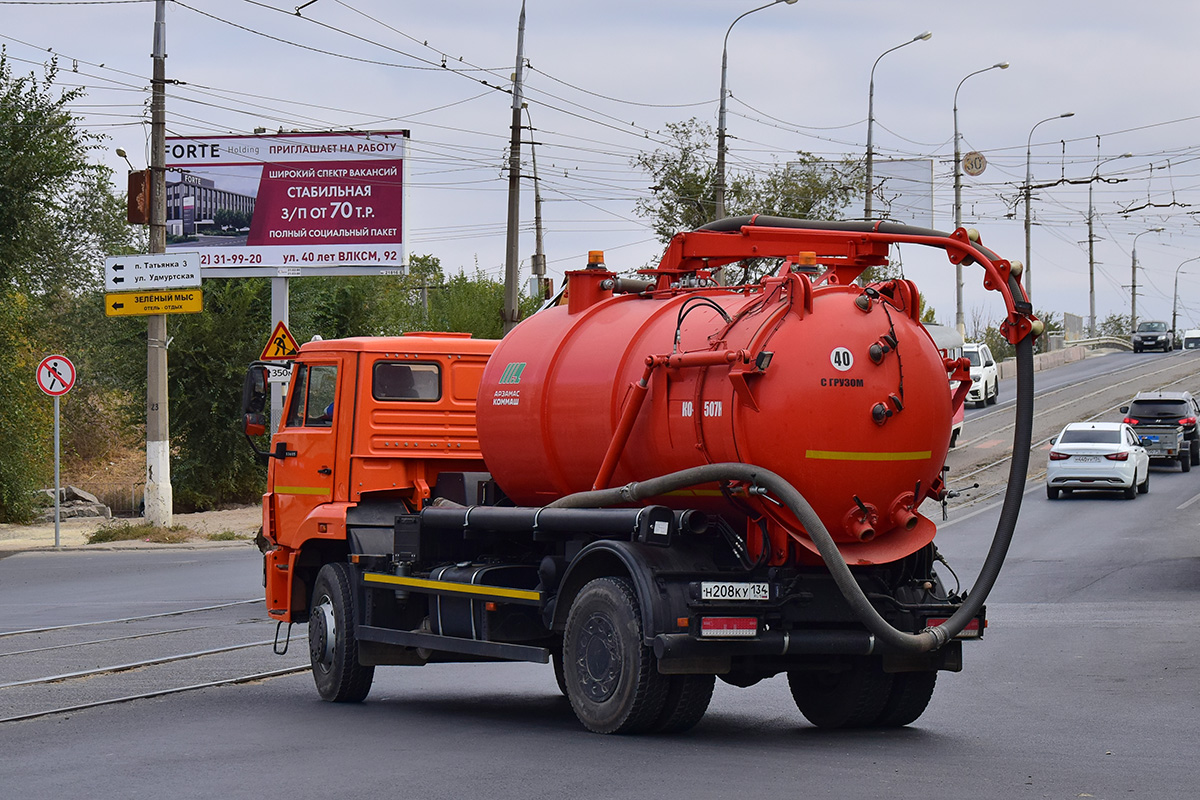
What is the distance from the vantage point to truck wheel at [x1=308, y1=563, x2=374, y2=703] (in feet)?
40.7

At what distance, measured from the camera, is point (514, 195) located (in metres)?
33.9

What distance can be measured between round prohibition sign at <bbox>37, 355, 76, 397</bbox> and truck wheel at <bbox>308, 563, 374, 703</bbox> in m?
17.1

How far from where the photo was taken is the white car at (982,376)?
55.1 metres

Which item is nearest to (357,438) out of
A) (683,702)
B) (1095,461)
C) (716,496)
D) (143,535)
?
(716,496)

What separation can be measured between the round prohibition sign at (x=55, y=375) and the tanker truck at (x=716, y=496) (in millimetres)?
17827

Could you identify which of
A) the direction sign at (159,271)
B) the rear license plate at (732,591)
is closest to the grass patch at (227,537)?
the direction sign at (159,271)

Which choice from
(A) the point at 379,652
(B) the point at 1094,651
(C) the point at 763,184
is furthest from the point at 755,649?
(C) the point at 763,184

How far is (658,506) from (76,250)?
61.7m

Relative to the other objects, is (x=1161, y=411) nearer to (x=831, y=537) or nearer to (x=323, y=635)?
(x=323, y=635)

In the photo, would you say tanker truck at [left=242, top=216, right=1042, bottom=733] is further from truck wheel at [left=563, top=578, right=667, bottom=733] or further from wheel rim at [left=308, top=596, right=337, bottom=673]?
wheel rim at [left=308, top=596, right=337, bottom=673]

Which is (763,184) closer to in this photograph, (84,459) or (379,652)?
(84,459)

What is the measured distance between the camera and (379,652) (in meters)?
12.4

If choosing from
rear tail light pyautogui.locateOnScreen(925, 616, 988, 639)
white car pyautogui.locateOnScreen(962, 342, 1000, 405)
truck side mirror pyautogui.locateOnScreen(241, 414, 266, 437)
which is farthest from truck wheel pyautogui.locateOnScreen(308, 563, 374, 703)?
white car pyautogui.locateOnScreen(962, 342, 1000, 405)

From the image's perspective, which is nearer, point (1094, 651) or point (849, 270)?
point (849, 270)
